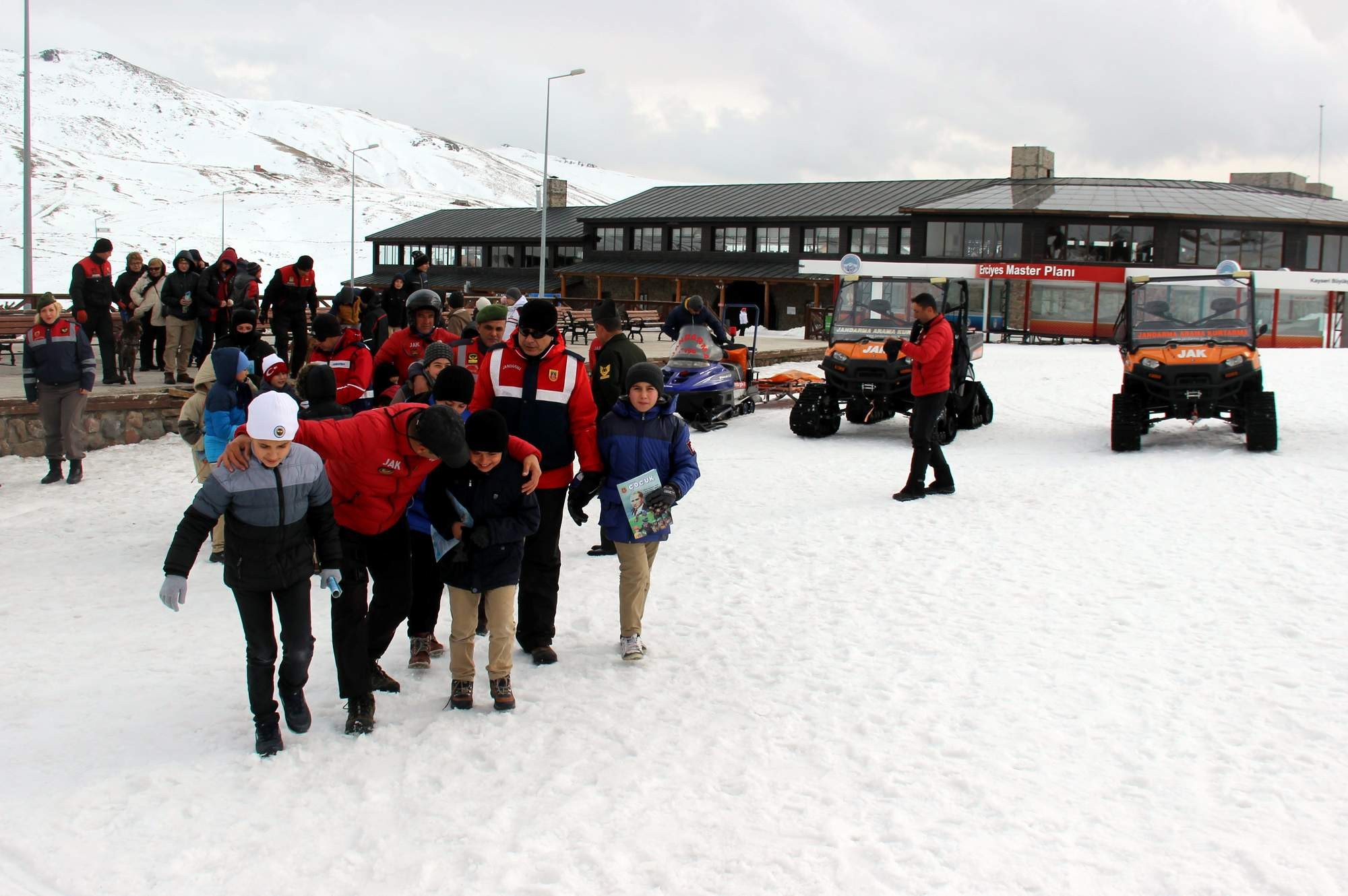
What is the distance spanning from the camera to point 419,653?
19.5 feet

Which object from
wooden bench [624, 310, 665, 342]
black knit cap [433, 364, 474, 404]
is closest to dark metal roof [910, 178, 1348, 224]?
wooden bench [624, 310, 665, 342]

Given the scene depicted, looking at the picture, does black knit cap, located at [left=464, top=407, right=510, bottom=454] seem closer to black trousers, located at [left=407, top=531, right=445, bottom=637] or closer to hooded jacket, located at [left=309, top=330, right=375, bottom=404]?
black trousers, located at [left=407, top=531, right=445, bottom=637]

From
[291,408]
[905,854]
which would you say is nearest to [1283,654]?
[905,854]

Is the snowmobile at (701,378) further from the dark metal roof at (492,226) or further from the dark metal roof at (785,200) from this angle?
the dark metal roof at (492,226)

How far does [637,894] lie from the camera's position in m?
3.69

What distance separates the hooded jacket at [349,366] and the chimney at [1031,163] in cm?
4772

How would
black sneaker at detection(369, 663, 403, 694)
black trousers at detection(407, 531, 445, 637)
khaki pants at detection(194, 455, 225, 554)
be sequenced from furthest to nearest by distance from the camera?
khaki pants at detection(194, 455, 225, 554)
black trousers at detection(407, 531, 445, 637)
black sneaker at detection(369, 663, 403, 694)

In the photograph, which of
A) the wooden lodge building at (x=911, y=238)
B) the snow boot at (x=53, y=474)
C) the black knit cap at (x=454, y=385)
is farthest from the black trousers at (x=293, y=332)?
the wooden lodge building at (x=911, y=238)

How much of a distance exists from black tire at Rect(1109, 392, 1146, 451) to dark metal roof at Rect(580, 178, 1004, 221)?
122ft

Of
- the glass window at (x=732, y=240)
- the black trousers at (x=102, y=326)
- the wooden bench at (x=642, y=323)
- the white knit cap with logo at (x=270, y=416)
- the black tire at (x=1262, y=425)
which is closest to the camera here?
the white knit cap with logo at (x=270, y=416)

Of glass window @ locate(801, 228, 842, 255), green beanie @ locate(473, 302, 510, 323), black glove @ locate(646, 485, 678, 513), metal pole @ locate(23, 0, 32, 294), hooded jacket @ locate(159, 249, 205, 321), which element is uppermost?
glass window @ locate(801, 228, 842, 255)

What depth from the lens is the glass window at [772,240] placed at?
52.1m

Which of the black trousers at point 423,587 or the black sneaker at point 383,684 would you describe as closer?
the black sneaker at point 383,684

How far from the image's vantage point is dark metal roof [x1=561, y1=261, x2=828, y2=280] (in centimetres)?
5062
